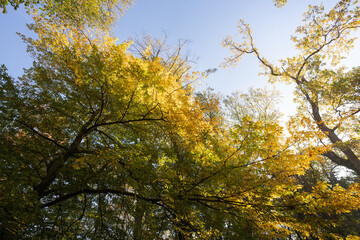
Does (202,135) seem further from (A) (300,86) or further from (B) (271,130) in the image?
(A) (300,86)

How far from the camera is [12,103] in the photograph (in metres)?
3.40

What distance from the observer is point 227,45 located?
11867mm

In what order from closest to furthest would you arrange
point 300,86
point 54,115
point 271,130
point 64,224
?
point 271,130, point 64,224, point 54,115, point 300,86

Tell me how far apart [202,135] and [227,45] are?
10.2m

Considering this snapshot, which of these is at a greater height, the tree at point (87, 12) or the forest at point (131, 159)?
the tree at point (87, 12)

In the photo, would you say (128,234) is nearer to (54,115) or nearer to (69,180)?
(69,180)

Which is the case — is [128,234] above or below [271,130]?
below

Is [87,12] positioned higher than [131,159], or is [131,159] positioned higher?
[87,12]

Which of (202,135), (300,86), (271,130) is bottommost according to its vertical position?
(271,130)

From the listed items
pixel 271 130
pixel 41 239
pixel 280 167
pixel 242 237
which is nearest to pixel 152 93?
pixel 271 130

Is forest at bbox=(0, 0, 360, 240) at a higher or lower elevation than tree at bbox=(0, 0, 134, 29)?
lower

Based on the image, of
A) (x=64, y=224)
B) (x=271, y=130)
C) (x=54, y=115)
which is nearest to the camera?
(x=271, y=130)

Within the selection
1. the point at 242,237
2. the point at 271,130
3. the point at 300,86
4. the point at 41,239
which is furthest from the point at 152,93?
the point at 300,86

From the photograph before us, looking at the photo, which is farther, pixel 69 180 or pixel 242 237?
pixel 69 180
